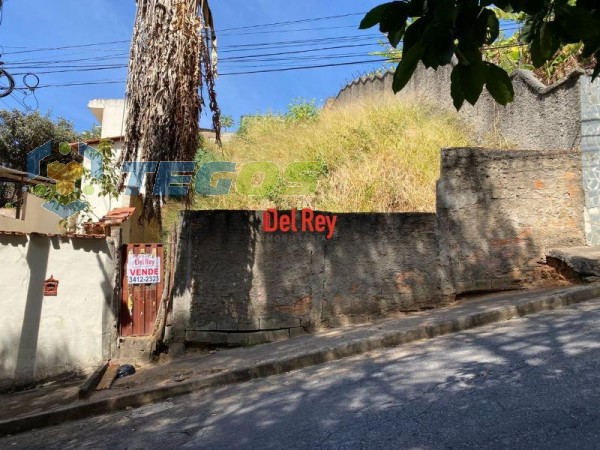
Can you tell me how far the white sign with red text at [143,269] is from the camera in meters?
6.92

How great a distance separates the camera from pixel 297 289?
698cm

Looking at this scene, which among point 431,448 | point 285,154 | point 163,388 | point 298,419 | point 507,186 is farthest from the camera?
point 285,154

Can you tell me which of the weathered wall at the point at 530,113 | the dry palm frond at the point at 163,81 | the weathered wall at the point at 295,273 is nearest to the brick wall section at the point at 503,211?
the weathered wall at the point at 295,273

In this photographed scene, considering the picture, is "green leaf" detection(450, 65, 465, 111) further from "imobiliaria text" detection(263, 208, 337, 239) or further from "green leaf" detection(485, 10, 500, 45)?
"imobiliaria text" detection(263, 208, 337, 239)

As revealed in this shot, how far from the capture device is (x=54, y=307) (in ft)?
21.3

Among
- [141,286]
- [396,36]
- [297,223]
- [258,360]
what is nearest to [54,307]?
[141,286]

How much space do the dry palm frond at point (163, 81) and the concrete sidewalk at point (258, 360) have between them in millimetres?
2569

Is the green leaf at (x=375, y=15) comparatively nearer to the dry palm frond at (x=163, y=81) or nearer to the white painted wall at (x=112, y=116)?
the dry palm frond at (x=163, y=81)

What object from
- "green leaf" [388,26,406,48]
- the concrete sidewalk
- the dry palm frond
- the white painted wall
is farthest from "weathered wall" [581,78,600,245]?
the white painted wall

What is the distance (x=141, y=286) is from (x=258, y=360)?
6.80ft

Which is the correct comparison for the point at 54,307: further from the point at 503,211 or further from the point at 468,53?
the point at 503,211

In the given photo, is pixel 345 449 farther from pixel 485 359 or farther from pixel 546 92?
pixel 546 92

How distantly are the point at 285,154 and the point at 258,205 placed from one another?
298 cm

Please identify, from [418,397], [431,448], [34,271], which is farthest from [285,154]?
[431,448]
